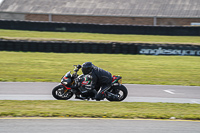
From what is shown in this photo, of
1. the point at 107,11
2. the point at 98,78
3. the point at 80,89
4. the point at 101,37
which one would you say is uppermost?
the point at 107,11

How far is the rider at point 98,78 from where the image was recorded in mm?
9891

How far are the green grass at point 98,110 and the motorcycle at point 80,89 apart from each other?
Answer: 1.48ft

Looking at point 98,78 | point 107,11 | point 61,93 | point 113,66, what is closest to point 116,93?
point 98,78

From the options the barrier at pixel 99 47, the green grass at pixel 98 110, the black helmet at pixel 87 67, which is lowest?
the green grass at pixel 98 110

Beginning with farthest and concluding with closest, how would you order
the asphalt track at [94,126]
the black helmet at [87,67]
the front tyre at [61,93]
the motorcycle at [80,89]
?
1. the front tyre at [61,93]
2. the motorcycle at [80,89]
3. the black helmet at [87,67]
4. the asphalt track at [94,126]

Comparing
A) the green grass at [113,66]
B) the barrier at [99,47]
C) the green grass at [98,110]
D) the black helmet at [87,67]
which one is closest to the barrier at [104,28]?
the barrier at [99,47]

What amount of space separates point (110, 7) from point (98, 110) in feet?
123

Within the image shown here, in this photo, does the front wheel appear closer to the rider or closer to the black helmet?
the rider

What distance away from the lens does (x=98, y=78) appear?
10039 millimetres

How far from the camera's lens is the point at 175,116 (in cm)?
811

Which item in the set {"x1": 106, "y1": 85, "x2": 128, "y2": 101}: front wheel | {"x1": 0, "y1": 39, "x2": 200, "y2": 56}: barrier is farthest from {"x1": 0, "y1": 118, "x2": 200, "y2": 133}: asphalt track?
{"x1": 0, "y1": 39, "x2": 200, "y2": 56}: barrier

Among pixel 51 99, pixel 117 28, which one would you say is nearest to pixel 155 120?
pixel 51 99

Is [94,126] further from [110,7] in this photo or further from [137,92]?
[110,7]

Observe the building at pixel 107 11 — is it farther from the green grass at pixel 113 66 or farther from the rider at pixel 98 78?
the rider at pixel 98 78
